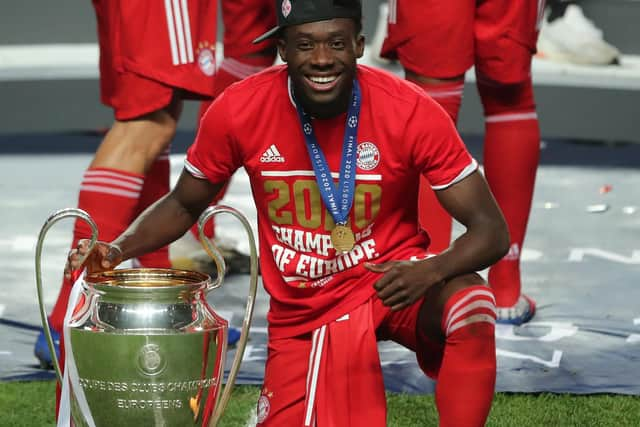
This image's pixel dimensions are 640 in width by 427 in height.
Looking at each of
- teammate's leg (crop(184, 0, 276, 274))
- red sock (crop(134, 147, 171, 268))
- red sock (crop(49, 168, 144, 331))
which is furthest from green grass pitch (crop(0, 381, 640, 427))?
teammate's leg (crop(184, 0, 276, 274))

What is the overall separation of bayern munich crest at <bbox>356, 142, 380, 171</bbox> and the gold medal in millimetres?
121

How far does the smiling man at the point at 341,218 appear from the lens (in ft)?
7.86

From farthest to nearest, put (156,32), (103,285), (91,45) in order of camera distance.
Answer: (91,45)
(156,32)
(103,285)

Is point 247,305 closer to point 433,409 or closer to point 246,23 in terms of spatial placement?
point 433,409

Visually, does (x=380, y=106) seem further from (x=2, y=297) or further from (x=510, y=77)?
(x=2, y=297)

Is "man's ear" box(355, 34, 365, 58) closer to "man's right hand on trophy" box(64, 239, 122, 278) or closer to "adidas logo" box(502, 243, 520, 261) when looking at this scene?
"man's right hand on trophy" box(64, 239, 122, 278)

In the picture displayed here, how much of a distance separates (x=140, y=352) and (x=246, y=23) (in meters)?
1.79

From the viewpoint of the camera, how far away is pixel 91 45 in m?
7.96

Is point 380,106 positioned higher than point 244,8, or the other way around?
point 380,106

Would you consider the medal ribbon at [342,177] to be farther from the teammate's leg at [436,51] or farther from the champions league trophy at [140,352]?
the teammate's leg at [436,51]

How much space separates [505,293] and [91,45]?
15.7 ft

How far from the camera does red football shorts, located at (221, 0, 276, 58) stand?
3846 millimetres

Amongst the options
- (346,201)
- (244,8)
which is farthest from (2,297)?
(346,201)

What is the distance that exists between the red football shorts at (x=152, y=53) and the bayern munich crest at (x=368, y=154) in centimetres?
70
